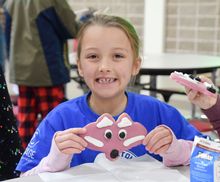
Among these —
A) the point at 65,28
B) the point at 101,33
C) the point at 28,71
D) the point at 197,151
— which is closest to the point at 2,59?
the point at 28,71

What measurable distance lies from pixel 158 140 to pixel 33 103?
2271 mm

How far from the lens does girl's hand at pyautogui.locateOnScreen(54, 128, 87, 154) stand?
99cm

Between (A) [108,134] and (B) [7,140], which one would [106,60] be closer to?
(A) [108,134]

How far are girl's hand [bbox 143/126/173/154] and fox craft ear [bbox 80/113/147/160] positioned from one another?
3cm

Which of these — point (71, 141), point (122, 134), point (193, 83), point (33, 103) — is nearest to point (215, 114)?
point (193, 83)

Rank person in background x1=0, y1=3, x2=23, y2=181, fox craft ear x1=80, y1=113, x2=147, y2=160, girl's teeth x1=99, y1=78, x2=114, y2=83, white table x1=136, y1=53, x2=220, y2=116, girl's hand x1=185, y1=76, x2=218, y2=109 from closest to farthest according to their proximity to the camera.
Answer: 1. fox craft ear x1=80, y1=113, x2=147, y2=160
2. girl's hand x1=185, y1=76, x2=218, y2=109
3. girl's teeth x1=99, y1=78, x2=114, y2=83
4. person in background x1=0, y1=3, x2=23, y2=181
5. white table x1=136, y1=53, x2=220, y2=116

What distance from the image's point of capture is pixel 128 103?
1324 mm

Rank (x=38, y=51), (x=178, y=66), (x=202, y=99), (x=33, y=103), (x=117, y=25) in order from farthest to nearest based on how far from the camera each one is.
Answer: (x=33, y=103) < (x=38, y=51) < (x=178, y=66) < (x=117, y=25) < (x=202, y=99)

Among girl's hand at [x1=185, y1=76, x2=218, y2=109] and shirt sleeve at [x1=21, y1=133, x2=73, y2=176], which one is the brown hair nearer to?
girl's hand at [x1=185, y1=76, x2=218, y2=109]

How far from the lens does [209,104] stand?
1.15 metres

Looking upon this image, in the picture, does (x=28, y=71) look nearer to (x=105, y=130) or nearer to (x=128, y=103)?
(x=128, y=103)

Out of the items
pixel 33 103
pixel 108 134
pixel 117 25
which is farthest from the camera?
pixel 33 103

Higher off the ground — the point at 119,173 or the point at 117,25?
the point at 117,25

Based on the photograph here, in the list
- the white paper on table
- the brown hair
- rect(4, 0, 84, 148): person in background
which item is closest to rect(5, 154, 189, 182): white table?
the white paper on table
